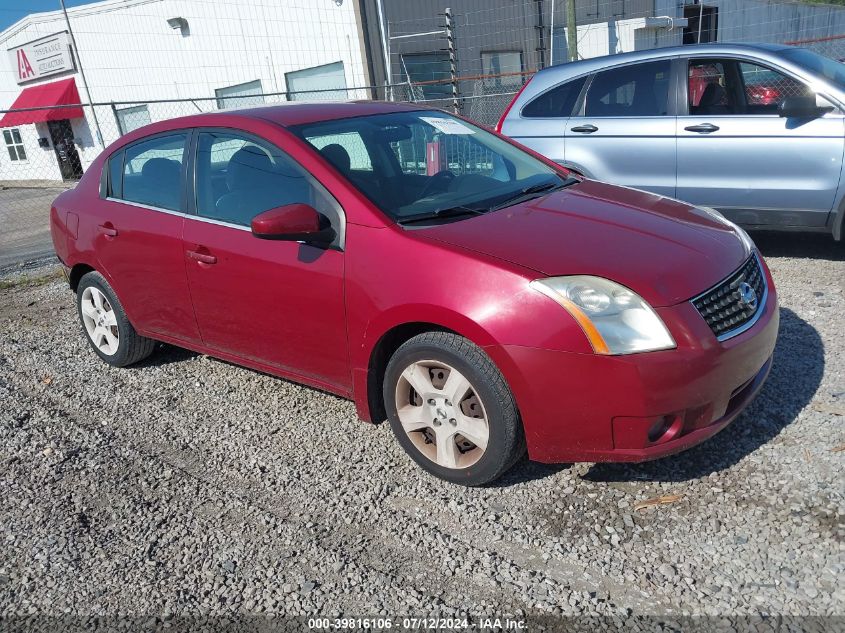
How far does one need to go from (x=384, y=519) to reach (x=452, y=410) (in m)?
0.56

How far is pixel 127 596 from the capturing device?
2.80 metres

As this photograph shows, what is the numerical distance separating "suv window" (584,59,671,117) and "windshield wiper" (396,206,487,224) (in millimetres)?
3338

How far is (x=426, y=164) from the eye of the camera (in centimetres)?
394

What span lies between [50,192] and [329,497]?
2093 cm

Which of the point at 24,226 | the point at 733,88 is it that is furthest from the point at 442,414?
the point at 24,226

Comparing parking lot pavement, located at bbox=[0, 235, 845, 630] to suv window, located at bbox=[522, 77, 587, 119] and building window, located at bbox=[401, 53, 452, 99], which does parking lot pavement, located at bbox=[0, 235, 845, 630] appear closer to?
suv window, located at bbox=[522, 77, 587, 119]

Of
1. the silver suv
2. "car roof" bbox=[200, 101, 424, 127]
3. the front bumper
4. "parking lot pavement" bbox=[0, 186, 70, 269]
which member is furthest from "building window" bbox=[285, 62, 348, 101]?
the front bumper

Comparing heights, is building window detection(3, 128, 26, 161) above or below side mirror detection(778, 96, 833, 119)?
below

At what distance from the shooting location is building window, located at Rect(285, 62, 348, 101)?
51.4 feet

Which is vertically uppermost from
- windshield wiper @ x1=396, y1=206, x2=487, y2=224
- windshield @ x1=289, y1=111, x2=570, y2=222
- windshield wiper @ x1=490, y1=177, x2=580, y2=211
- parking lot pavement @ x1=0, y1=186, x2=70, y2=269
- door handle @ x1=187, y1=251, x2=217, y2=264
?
windshield @ x1=289, y1=111, x2=570, y2=222

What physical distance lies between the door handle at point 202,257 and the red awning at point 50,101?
21.5 m

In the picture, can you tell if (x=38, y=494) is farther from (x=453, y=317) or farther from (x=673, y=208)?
(x=673, y=208)

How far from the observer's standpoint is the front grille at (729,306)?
2.92 metres

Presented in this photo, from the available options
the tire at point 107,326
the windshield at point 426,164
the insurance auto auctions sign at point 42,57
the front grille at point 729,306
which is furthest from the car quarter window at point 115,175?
the insurance auto auctions sign at point 42,57
